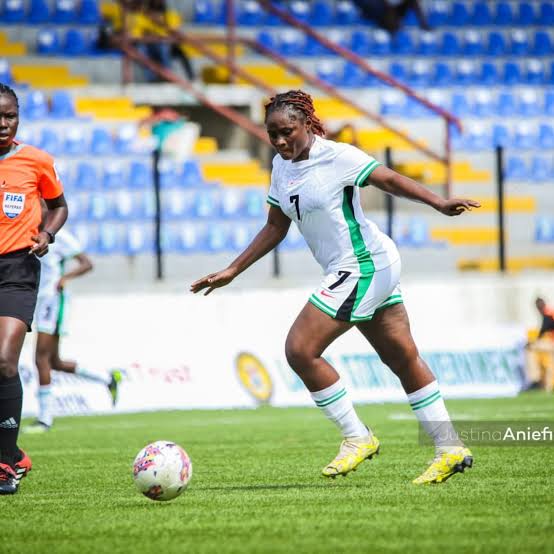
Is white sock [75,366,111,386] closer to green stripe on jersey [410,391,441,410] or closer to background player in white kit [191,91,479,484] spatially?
background player in white kit [191,91,479,484]

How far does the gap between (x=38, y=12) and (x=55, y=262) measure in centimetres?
1200

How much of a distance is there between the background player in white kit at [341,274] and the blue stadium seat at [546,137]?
1702cm

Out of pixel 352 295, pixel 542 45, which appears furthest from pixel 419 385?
pixel 542 45

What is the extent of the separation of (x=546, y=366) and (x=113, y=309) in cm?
555

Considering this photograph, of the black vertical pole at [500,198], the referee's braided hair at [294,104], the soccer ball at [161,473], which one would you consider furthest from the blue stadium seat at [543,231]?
the soccer ball at [161,473]

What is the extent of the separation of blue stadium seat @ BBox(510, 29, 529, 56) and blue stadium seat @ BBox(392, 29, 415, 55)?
2104mm

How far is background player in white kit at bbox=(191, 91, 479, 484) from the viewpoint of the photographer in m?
7.35

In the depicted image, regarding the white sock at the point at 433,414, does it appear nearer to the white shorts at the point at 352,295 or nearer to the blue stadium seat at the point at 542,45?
the white shorts at the point at 352,295

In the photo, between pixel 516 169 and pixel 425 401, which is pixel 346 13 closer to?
pixel 516 169

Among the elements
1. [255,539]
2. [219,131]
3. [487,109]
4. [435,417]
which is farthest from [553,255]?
[255,539]

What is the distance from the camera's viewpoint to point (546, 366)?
17250mm

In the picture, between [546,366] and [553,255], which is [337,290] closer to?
[546,366]

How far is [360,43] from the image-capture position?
83.6 feet

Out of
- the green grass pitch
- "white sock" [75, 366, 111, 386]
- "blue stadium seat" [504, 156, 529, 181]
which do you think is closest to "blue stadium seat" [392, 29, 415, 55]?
"blue stadium seat" [504, 156, 529, 181]
